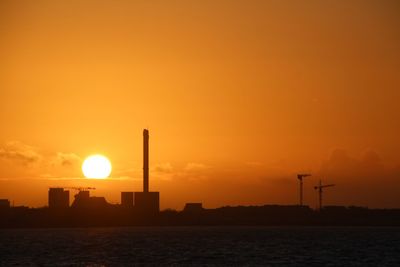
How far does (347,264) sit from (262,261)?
15.3 metres

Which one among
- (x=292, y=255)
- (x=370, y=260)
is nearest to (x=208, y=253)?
(x=292, y=255)

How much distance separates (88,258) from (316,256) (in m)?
46.0

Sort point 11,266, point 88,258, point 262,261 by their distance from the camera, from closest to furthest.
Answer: point 11,266, point 262,261, point 88,258

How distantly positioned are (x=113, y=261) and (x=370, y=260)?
48.2 metres

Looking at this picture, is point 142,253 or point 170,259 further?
point 142,253

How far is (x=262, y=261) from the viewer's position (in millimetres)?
139750

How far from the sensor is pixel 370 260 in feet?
471

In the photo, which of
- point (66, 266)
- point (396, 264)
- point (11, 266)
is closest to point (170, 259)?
point (66, 266)

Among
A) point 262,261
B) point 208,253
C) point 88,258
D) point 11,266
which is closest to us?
point 11,266

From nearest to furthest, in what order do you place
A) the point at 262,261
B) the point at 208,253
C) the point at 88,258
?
the point at 262,261 < the point at 88,258 < the point at 208,253

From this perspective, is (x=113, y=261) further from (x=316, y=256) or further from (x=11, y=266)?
(x=316, y=256)

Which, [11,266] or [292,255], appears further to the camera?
[292,255]

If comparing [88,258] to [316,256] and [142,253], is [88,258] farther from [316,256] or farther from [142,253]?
[316,256]

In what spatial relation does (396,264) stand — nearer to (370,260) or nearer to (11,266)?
(370,260)
